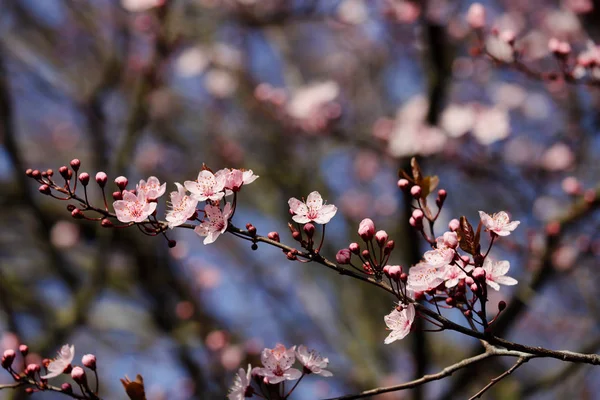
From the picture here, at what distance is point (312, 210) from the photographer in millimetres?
1419

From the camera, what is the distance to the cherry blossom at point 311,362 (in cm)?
141

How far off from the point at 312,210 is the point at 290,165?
151 inches

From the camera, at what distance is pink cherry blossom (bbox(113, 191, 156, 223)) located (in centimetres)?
135

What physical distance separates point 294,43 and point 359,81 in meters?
1.78

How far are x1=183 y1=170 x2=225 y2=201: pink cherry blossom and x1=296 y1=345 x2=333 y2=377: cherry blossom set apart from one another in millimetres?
453

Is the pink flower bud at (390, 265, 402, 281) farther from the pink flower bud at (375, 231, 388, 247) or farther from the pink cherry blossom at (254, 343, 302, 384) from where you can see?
the pink cherry blossom at (254, 343, 302, 384)

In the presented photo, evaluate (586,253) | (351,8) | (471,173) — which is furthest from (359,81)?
(586,253)

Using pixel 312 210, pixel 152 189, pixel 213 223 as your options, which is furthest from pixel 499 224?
pixel 152 189

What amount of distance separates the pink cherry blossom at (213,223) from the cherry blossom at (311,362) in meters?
0.38

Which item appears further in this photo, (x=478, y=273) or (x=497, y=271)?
(x=497, y=271)

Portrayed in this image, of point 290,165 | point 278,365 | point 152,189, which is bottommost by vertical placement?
point 278,365

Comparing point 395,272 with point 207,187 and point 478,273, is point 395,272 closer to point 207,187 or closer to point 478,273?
point 478,273

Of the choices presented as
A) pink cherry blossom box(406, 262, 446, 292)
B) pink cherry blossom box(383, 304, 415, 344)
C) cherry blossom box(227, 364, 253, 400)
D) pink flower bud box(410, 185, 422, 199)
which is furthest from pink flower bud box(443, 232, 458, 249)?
cherry blossom box(227, 364, 253, 400)

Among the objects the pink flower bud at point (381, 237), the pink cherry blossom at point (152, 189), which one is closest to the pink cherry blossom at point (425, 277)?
the pink flower bud at point (381, 237)
